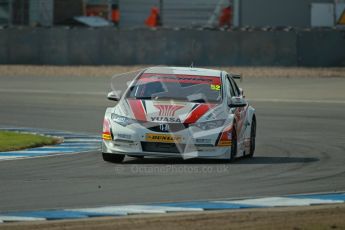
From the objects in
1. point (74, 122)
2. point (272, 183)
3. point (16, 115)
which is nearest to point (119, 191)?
point (272, 183)

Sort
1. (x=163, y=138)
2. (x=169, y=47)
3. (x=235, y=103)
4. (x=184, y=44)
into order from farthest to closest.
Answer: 1. (x=169, y=47)
2. (x=184, y=44)
3. (x=235, y=103)
4. (x=163, y=138)

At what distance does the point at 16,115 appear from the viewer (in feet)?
79.4

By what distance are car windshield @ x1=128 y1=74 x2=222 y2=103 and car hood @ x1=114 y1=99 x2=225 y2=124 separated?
0.21 meters

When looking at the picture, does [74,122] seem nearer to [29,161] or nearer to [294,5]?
[29,161]

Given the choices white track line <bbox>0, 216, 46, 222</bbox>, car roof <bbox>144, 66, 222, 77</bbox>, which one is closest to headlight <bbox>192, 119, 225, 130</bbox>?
car roof <bbox>144, 66, 222, 77</bbox>

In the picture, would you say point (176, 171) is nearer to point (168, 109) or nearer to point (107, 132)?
point (168, 109)

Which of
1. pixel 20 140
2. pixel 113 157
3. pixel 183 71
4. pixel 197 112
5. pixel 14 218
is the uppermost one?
pixel 183 71

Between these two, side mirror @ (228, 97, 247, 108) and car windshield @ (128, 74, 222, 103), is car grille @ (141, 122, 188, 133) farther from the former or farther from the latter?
side mirror @ (228, 97, 247, 108)

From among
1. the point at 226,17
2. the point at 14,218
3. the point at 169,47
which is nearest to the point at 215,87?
the point at 14,218

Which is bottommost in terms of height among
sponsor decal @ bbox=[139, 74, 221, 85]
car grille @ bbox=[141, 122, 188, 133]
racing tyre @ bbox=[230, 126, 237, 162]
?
racing tyre @ bbox=[230, 126, 237, 162]

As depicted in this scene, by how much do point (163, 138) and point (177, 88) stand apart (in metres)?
1.21

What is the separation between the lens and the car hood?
14.5 m

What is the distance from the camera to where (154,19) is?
4403 centimetres

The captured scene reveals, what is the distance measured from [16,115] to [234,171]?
1112 centimetres
